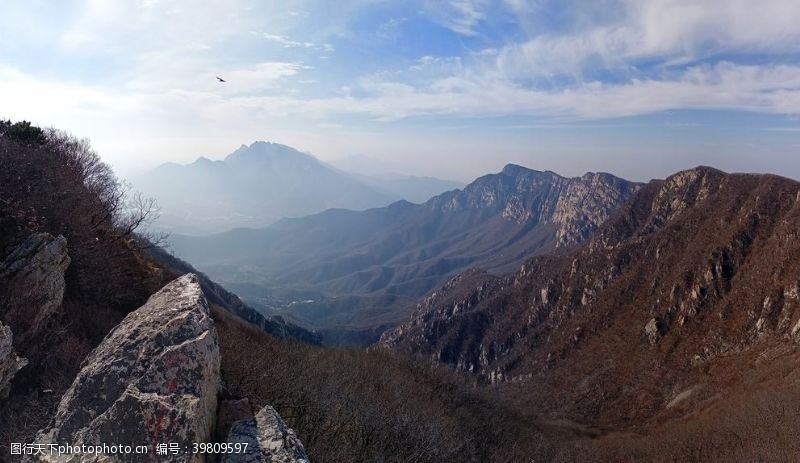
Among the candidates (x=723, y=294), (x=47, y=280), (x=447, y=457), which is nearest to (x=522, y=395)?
(x=723, y=294)

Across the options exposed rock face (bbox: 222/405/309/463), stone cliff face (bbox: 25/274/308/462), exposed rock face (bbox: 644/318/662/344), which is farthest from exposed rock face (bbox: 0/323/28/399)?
exposed rock face (bbox: 644/318/662/344)

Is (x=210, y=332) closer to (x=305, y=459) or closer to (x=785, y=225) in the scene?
(x=305, y=459)

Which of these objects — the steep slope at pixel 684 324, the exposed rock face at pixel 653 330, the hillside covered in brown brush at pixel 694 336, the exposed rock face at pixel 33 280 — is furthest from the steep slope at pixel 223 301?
the exposed rock face at pixel 653 330

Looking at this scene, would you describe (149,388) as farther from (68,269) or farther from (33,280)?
(68,269)

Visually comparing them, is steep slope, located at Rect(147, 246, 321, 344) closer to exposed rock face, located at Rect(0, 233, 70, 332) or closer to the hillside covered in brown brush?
exposed rock face, located at Rect(0, 233, 70, 332)

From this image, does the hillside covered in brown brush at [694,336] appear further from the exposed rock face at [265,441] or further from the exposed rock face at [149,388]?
the exposed rock face at [149,388]

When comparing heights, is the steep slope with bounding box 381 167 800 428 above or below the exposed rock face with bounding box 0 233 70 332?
below
